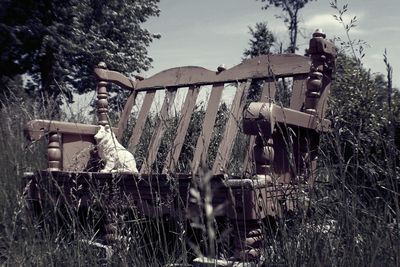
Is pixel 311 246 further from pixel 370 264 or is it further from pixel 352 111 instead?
pixel 352 111

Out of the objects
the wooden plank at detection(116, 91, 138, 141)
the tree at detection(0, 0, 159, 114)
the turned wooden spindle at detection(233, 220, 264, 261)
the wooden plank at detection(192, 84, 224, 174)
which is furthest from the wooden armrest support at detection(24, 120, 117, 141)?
the tree at detection(0, 0, 159, 114)

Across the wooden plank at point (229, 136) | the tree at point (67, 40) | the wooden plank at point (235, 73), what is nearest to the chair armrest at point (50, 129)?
the wooden plank at point (235, 73)

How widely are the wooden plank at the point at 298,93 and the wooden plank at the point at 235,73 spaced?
4 cm

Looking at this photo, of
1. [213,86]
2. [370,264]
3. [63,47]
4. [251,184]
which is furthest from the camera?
[63,47]

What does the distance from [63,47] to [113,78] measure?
41.7ft

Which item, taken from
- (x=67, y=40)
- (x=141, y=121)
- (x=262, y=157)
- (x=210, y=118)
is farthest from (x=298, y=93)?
(x=67, y=40)

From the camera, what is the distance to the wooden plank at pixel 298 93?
8.70 feet

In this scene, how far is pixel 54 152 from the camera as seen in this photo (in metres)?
3.18

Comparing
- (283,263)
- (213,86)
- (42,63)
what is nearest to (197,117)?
(213,86)

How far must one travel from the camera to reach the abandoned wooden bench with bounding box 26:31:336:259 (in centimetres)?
183

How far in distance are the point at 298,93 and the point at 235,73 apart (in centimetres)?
57

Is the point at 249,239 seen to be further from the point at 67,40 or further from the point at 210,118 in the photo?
the point at 67,40

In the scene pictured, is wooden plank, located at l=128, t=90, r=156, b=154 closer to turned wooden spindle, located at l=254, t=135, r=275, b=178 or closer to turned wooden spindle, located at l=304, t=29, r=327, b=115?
turned wooden spindle, located at l=304, t=29, r=327, b=115

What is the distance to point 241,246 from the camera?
185 centimetres
